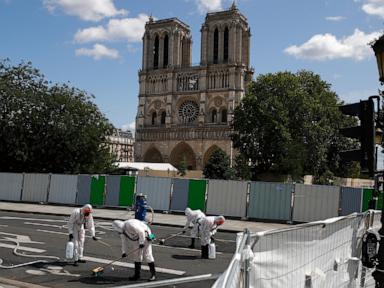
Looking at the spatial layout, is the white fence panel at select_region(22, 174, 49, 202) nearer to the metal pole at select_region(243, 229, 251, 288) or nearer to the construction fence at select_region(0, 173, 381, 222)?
the construction fence at select_region(0, 173, 381, 222)

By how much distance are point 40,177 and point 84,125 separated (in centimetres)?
904

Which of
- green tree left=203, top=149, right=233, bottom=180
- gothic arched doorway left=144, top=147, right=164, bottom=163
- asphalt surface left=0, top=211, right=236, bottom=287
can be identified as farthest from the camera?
gothic arched doorway left=144, top=147, right=164, bottom=163

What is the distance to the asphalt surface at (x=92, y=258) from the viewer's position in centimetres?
995

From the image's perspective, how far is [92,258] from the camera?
40.2 feet

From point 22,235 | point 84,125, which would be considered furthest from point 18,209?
point 84,125

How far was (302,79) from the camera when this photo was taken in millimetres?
55844

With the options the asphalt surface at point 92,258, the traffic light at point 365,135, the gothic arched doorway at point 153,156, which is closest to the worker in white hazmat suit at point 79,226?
the asphalt surface at point 92,258

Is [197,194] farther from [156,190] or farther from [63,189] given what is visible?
[63,189]

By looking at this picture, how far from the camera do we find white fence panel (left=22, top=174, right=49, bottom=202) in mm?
29625

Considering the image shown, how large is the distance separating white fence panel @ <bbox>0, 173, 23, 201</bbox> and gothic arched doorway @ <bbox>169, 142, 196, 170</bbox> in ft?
182

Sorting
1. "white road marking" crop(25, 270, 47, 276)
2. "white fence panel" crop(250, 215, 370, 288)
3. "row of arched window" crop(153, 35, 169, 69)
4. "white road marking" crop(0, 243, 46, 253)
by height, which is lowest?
"white road marking" crop(0, 243, 46, 253)

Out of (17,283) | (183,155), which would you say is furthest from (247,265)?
(183,155)

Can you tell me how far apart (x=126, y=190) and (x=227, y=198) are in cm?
597

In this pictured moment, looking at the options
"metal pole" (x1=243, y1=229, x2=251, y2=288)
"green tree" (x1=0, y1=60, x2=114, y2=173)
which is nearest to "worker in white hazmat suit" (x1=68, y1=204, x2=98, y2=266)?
"metal pole" (x1=243, y1=229, x2=251, y2=288)
